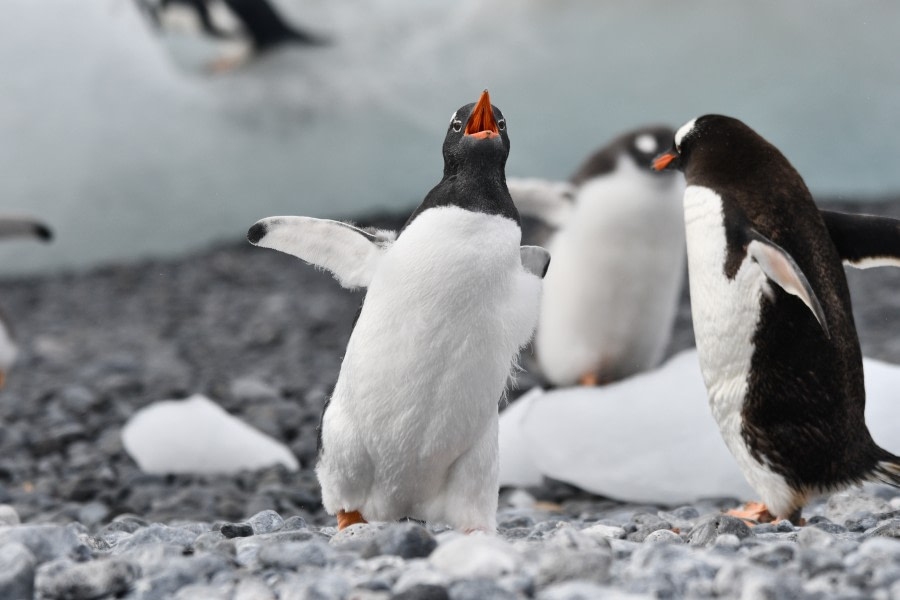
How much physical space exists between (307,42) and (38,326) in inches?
176

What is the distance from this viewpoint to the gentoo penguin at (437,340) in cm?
184

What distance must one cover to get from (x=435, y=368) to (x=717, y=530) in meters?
0.57

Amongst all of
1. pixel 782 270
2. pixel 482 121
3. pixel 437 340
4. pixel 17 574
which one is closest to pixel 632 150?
pixel 782 270

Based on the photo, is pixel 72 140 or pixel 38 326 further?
pixel 72 140

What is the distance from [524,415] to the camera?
11.2ft

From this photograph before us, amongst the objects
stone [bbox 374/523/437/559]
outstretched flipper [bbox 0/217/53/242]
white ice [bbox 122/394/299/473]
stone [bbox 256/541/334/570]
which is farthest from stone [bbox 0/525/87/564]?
outstretched flipper [bbox 0/217/53/242]

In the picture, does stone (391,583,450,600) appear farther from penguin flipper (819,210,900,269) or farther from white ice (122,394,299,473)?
white ice (122,394,299,473)

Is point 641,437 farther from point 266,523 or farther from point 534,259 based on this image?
point 266,523

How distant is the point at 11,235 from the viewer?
16.1ft

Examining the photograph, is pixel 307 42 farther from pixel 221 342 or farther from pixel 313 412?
pixel 313 412

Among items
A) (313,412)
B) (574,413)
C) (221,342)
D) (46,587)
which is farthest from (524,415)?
(221,342)

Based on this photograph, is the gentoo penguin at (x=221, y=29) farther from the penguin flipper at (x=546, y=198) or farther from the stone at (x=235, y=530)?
the stone at (x=235, y=530)

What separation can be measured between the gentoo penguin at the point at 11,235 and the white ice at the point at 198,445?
116 cm

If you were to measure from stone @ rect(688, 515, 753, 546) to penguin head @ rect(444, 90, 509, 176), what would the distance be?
0.74 meters
